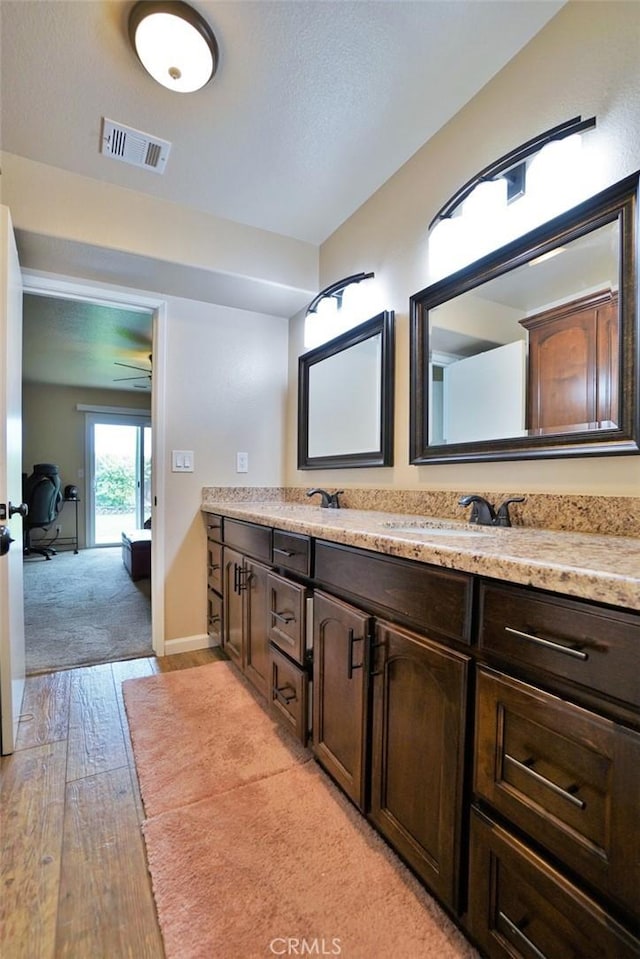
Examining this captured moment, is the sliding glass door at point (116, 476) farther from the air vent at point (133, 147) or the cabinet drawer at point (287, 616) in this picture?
the cabinet drawer at point (287, 616)

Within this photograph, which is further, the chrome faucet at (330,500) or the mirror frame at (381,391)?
the chrome faucet at (330,500)

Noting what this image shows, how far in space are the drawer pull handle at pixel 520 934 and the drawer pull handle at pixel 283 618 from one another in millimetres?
861

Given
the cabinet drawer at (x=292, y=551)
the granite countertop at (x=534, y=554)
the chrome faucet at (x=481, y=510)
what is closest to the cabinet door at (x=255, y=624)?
the cabinet drawer at (x=292, y=551)

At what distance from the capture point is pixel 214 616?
7.82ft

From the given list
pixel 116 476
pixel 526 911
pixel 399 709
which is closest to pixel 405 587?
pixel 399 709

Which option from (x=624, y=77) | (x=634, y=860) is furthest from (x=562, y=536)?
(x=624, y=77)

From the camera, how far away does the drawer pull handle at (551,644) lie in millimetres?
646

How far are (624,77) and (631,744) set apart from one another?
1516 millimetres

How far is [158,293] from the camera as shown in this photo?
93.2 inches

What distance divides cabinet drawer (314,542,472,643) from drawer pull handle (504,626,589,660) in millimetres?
100

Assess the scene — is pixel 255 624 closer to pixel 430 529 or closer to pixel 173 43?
pixel 430 529

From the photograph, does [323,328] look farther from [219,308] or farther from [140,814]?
[140,814]

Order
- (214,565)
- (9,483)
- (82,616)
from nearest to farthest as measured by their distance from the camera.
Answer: (9,483) < (214,565) < (82,616)

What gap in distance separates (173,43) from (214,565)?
211 cm
